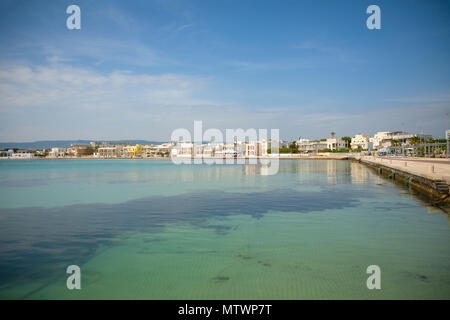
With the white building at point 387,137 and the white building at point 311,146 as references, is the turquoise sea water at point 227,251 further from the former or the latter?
the white building at point 311,146

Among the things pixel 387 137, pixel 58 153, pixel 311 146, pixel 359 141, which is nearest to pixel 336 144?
pixel 311 146

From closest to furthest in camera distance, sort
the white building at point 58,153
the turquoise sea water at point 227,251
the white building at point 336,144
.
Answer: the turquoise sea water at point 227,251 < the white building at point 336,144 < the white building at point 58,153

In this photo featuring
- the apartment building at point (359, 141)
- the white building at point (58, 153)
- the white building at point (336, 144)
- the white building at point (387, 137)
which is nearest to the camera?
the white building at point (387, 137)

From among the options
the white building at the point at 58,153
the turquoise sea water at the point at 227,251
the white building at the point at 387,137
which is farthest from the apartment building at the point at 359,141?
the white building at the point at 58,153

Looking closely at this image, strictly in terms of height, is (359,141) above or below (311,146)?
above

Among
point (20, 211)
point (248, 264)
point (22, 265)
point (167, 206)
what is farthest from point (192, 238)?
point (20, 211)

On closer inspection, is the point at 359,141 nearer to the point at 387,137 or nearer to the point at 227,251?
the point at 387,137

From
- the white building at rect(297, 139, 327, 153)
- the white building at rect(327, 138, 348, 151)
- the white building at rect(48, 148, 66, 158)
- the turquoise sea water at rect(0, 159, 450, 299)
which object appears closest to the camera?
the turquoise sea water at rect(0, 159, 450, 299)

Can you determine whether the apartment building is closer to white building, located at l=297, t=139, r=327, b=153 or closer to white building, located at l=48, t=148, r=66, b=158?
white building, located at l=297, t=139, r=327, b=153

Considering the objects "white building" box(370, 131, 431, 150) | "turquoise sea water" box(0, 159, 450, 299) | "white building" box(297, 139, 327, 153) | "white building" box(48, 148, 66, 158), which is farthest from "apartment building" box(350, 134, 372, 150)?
"white building" box(48, 148, 66, 158)

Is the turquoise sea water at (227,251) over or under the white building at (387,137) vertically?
under

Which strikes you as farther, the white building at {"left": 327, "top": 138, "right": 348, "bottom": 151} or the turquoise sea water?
the white building at {"left": 327, "top": 138, "right": 348, "bottom": 151}
